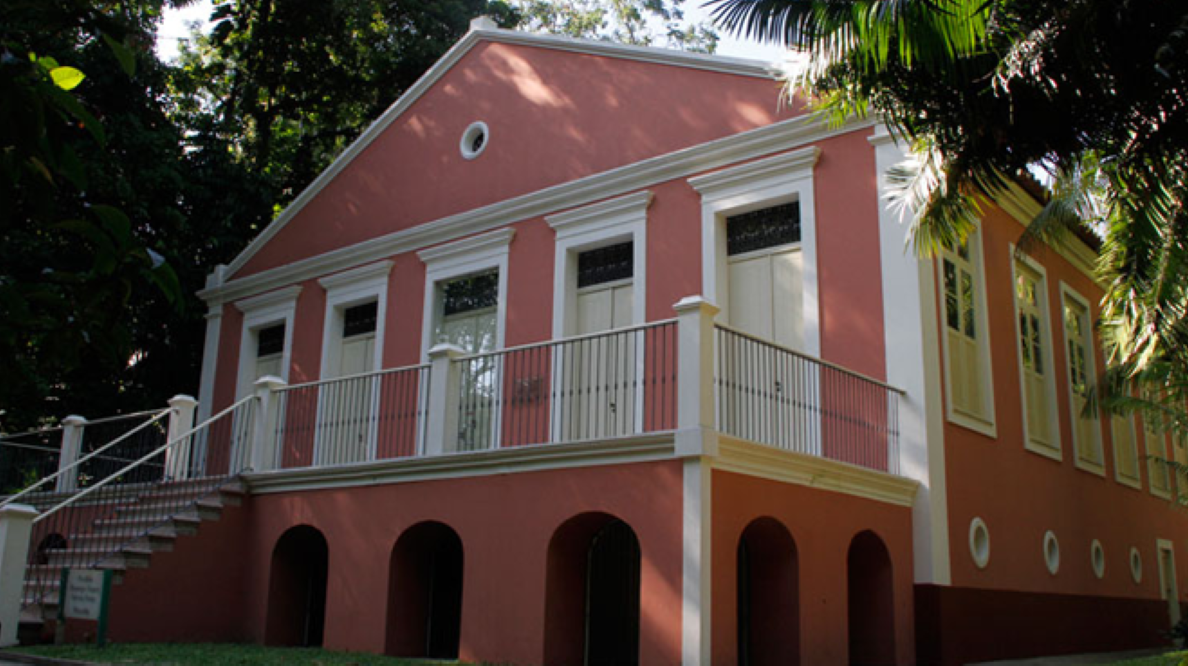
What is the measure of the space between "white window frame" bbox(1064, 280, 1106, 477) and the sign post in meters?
12.4

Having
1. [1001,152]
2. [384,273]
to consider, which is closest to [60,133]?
[1001,152]

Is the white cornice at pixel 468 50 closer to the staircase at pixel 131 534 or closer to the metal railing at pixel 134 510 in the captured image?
the metal railing at pixel 134 510

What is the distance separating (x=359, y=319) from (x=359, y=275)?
0.71 m

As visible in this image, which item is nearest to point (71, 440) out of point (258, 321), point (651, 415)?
point (258, 321)

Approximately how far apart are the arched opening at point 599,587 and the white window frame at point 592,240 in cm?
315

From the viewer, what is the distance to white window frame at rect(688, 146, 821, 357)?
472 inches

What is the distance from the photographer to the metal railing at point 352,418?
12.4 meters

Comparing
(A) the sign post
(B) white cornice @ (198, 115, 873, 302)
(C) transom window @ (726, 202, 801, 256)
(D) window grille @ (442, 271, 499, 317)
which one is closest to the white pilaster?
(C) transom window @ (726, 202, 801, 256)

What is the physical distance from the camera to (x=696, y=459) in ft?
28.9

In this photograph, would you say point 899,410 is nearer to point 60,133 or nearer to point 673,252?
point 673,252

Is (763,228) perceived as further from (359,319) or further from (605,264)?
(359,319)

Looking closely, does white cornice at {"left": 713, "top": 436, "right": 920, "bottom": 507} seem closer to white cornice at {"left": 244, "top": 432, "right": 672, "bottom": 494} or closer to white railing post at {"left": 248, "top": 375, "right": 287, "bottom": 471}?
white cornice at {"left": 244, "top": 432, "right": 672, "bottom": 494}

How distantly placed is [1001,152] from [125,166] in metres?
14.2

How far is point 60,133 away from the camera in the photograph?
222cm
